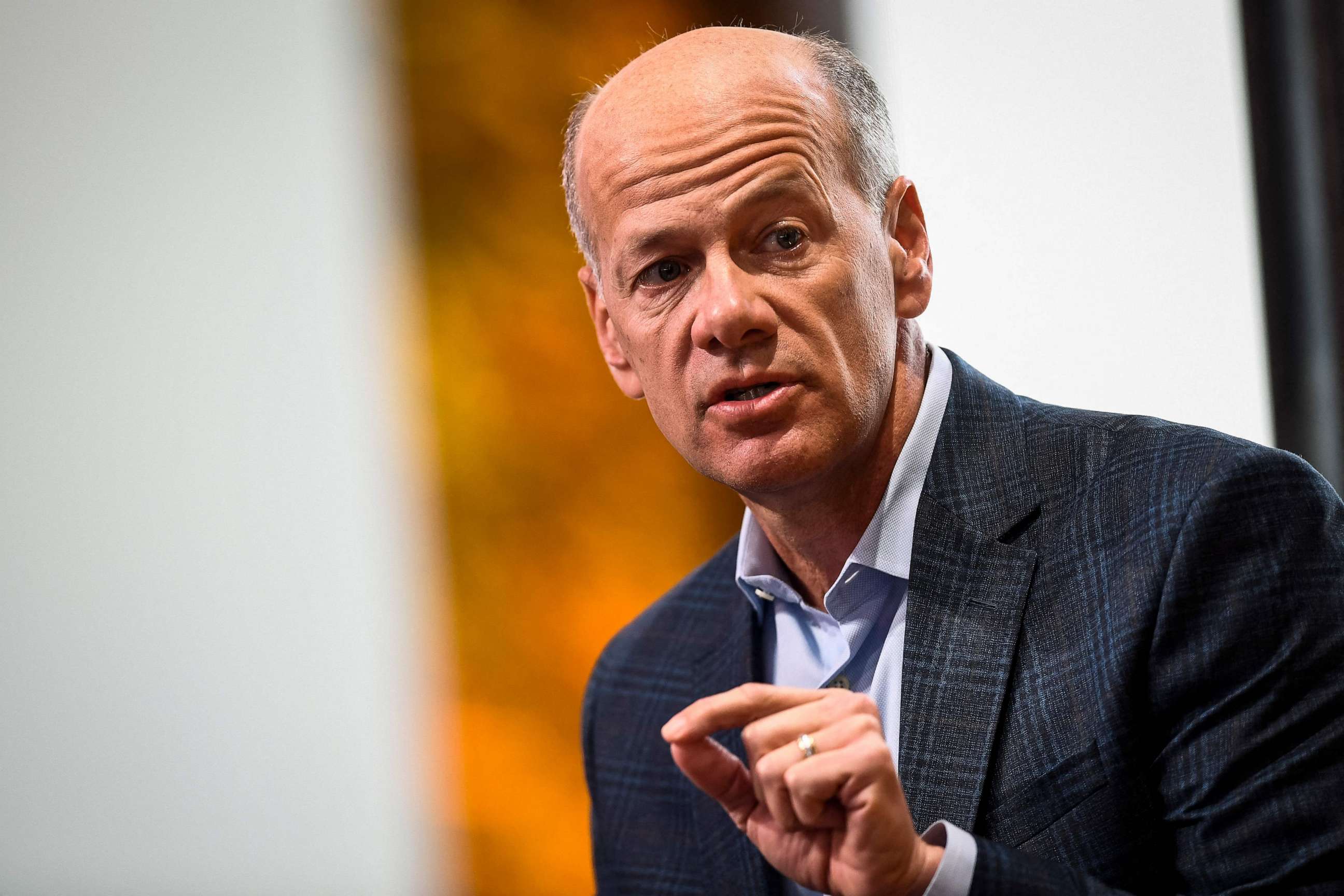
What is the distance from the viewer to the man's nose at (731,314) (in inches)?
50.5

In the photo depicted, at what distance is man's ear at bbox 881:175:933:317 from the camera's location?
149cm

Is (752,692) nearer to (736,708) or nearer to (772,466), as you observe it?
(736,708)

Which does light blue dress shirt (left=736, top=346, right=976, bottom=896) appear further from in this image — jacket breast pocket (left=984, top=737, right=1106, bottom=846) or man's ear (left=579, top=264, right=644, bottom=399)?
man's ear (left=579, top=264, right=644, bottom=399)

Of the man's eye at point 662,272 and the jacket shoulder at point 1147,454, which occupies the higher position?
the man's eye at point 662,272

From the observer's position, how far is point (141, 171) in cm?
294

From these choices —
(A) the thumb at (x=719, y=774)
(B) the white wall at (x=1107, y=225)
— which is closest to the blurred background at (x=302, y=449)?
(B) the white wall at (x=1107, y=225)

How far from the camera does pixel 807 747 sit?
973mm

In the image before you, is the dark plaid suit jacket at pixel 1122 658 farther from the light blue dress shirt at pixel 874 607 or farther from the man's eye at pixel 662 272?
the man's eye at pixel 662 272

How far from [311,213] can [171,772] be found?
1.38 meters

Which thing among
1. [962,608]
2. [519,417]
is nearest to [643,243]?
[962,608]

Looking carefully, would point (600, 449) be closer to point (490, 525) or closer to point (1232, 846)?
point (490, 525)

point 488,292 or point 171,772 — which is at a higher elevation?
point 488,292

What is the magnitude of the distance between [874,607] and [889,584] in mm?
33

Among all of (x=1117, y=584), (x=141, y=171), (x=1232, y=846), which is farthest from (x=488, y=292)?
(x=1232, y=846)
